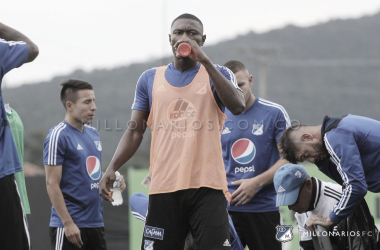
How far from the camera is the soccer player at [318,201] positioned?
4.83 meters

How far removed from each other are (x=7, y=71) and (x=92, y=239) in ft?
9.56

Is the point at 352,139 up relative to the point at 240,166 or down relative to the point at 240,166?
up

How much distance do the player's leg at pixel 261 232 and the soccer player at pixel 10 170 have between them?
2.64 m

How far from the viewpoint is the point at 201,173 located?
14.4ft

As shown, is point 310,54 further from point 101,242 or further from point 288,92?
point 101,242

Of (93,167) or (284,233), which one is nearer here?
(284,233)

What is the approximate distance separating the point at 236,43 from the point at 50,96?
33.1 metres

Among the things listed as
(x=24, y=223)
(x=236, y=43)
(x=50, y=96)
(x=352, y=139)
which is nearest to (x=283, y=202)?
(x=352, y=139)

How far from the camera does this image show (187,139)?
442 centimetres

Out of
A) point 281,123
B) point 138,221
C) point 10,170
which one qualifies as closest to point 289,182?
point 281,123

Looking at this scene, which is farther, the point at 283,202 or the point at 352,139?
the point at 283,202

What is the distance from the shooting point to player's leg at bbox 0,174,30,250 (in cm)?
403

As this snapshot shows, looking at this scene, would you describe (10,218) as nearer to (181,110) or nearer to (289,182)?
(181,110)

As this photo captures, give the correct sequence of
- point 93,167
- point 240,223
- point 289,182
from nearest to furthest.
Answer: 1. point 289,182
2. point 240,223
3. point 93,167
